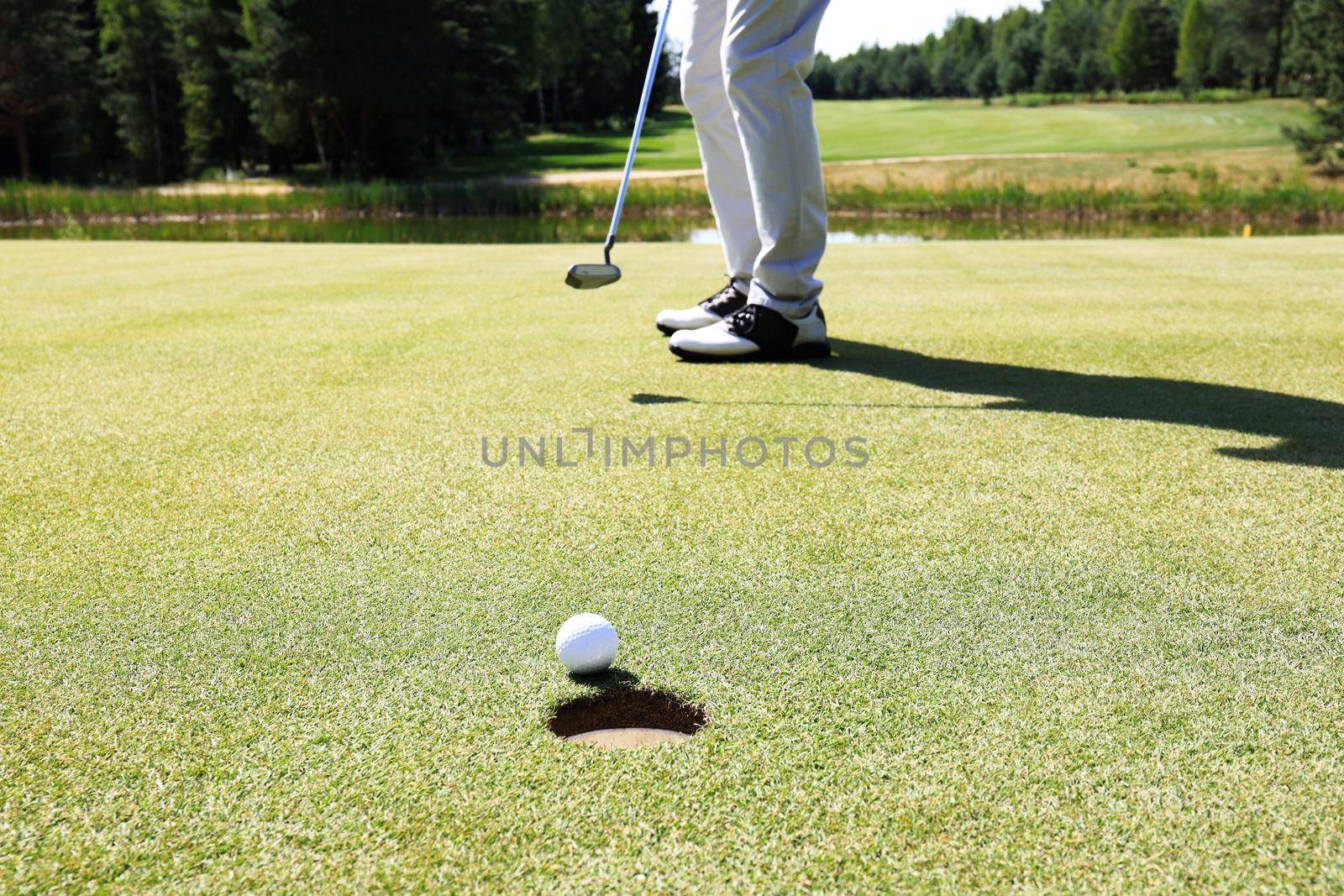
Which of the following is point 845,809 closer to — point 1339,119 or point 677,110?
point 1339,119

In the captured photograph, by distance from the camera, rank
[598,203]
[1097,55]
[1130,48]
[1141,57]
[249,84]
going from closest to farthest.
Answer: [598,203] < [249,84] < [1130,48] < [1141,57] < [1097,55]

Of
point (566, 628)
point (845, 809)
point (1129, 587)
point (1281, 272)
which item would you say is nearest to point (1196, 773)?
point (845, 809)

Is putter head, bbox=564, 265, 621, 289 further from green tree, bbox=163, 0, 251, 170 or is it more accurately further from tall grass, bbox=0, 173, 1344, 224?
green tree, bbox=163, 0, 251, 170

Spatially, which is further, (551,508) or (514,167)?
(514,167)

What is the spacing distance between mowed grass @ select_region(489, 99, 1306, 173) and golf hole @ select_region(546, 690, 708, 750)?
32.1 m

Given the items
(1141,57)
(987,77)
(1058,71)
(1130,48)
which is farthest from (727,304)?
(987,77)

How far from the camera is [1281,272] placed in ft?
18.8

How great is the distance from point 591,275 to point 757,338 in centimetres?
59

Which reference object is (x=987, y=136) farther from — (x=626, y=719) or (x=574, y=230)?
(x=626, y=719)

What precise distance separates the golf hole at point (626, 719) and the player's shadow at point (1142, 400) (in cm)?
160

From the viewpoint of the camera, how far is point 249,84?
1272 inches

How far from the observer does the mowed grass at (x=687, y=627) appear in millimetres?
1032

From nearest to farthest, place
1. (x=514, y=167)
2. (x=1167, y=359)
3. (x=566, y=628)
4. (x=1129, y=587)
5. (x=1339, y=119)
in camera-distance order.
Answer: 1. (x=566, y=628)
2. (x=1129, y=587)
3. (x=1167, y=359)
4. (x=1339, y=119)
5. (x=514, y=167)

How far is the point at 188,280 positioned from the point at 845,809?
5992 millimetres
